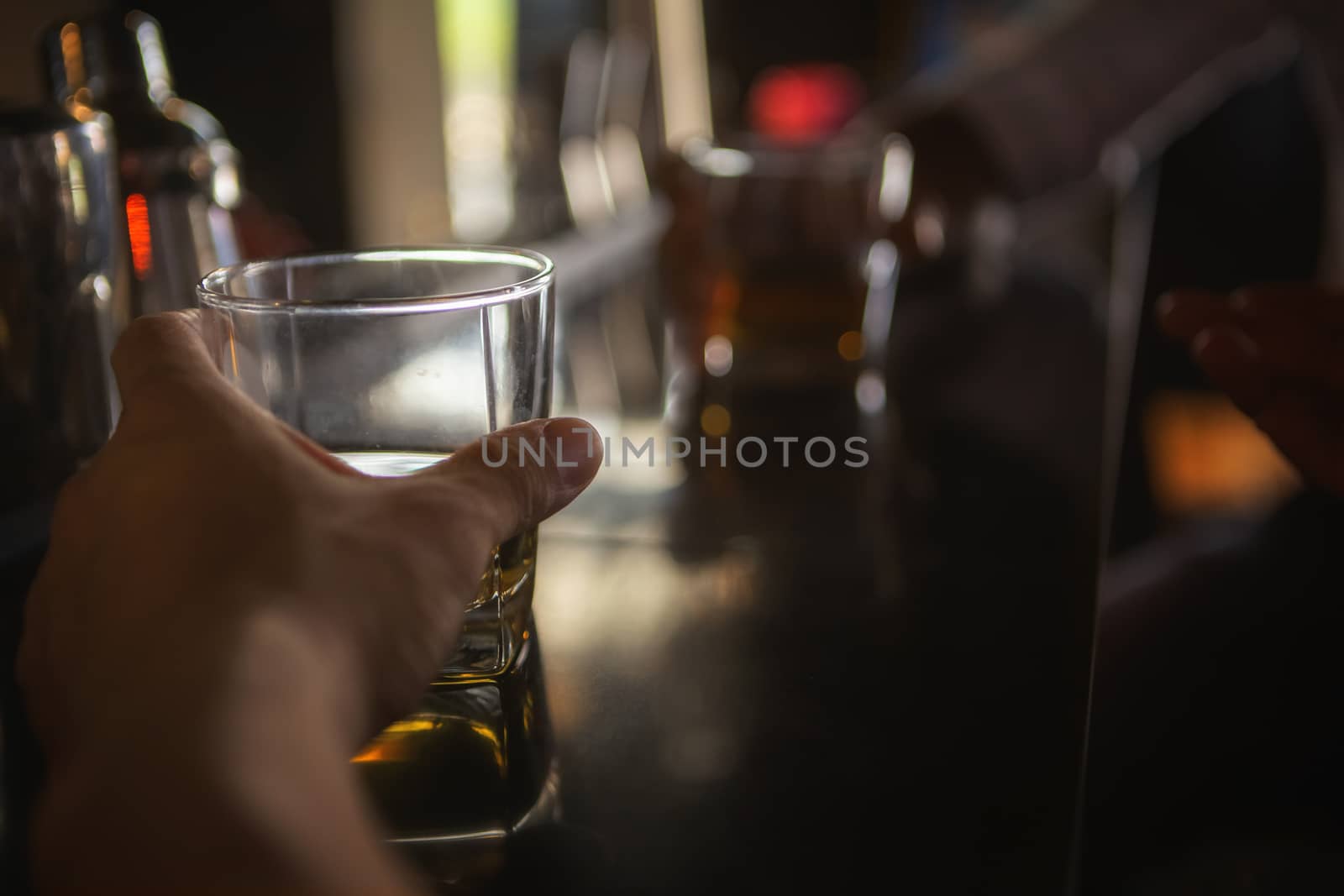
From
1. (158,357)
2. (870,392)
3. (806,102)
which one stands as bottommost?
(870,392)

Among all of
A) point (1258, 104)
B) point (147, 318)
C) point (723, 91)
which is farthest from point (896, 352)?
point (723, 91)

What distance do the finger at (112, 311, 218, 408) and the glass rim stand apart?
3 cm

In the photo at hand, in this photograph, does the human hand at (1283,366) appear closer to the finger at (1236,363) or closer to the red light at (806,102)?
the finger at (1236,363)

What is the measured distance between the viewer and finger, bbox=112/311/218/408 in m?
0.25

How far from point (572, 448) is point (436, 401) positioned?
0.23 feet

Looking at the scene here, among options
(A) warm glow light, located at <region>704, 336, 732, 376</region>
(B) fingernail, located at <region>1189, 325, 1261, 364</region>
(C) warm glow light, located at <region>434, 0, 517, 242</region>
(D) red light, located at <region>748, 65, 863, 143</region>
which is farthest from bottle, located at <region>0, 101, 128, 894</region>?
(D) red light, located at <region>748, 65, 863, 143</region>

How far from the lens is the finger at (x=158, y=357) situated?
25cm

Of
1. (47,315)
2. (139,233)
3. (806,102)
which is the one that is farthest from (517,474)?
(806,102)

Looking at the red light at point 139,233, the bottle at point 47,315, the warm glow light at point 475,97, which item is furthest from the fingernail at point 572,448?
the warm glow light at point 475,97

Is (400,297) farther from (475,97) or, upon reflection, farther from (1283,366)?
(475,97)

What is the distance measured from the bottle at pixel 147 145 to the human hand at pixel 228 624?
0.89ft

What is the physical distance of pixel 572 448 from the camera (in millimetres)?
275

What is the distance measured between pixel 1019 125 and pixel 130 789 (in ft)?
3.55

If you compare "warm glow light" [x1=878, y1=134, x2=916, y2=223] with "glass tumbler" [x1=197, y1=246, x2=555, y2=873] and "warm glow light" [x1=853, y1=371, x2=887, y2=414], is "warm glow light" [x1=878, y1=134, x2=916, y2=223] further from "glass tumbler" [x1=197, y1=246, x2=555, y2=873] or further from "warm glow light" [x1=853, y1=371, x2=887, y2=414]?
"glass tumbler" [x1=197, y1=246, x2=555, y2=873]
